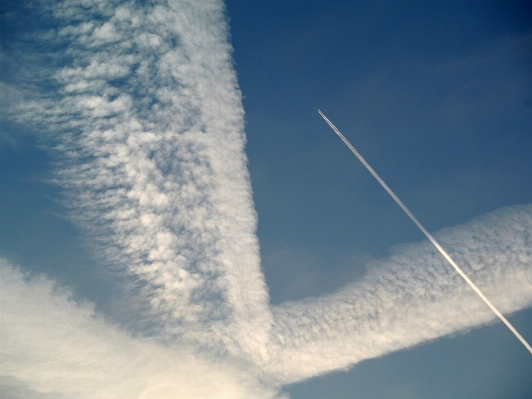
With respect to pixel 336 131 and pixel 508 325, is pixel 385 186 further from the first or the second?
pixel 508 325

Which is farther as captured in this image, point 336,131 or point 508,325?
point 508,325

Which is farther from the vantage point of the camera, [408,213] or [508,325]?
[508,325]

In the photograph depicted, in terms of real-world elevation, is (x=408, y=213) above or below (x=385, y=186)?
below

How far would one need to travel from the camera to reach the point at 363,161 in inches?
1205

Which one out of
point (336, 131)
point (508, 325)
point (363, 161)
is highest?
point (336, 131)

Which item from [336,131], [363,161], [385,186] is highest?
[336,131]

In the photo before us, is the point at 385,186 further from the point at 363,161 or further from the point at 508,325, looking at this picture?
the point at 508,325

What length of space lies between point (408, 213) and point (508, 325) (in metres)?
19.1

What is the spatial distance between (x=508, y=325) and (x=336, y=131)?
100 ft

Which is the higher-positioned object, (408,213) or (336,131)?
(336,131)

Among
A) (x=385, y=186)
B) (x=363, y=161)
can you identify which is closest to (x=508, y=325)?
(x=385, y=186)

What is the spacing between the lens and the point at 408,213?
3162cm

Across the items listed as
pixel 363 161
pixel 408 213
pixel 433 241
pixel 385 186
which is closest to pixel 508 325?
pixel 433 241

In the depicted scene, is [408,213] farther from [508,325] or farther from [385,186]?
[508,325]
